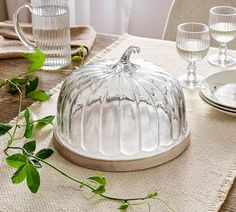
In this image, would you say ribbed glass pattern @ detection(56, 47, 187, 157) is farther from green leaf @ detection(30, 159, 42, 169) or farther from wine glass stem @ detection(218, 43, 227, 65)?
wine glass stem @ detection(218, 43, 227, 65)

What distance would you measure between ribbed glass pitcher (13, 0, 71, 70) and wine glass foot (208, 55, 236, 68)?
38 centimetres

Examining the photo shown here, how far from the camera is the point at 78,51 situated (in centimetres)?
163

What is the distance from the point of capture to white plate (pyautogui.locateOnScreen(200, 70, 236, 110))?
4.32 feet

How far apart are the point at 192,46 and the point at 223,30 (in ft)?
0.51

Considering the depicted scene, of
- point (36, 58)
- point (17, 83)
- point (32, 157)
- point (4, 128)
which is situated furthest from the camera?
point (17, 83)

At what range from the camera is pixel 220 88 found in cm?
138

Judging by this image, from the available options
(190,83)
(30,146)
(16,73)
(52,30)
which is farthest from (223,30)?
(30,146)

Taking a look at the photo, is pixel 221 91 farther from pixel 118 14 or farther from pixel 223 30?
pixel 118 14

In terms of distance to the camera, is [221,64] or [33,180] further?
[221,64]

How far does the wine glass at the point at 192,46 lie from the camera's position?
138cm

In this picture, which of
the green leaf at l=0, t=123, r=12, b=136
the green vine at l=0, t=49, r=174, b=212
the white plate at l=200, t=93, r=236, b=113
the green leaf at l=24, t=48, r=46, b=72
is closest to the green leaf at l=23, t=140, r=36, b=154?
the green vine at l=0, t=49, r=174, b=212

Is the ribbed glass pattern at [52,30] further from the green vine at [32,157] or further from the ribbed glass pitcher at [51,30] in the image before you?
the green vine at [32,157]

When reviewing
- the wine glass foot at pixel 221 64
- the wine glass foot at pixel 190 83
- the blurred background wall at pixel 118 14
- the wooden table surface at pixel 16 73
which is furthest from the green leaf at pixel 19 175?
the blurred background wall at pixel 118 14

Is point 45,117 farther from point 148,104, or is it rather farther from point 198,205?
point 198,205
